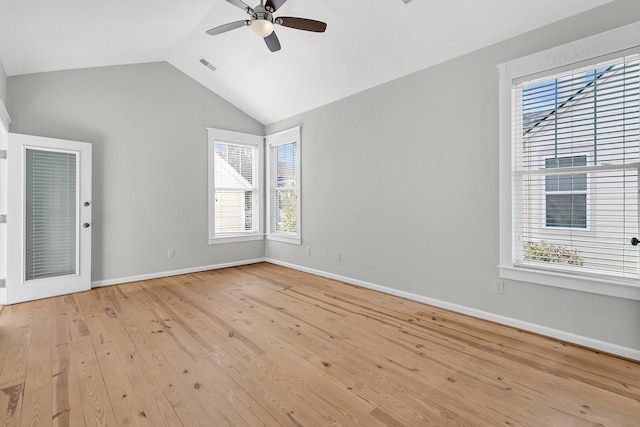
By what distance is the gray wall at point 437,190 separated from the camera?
2684mm

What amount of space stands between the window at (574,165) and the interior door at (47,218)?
511cm

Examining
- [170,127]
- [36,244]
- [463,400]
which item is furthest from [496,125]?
[36,244]

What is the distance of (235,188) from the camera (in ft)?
19.6

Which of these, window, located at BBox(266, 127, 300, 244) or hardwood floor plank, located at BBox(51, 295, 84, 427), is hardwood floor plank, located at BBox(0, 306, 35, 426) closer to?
hardwood floor plank, located at BBox(51, 295, 84, 427)

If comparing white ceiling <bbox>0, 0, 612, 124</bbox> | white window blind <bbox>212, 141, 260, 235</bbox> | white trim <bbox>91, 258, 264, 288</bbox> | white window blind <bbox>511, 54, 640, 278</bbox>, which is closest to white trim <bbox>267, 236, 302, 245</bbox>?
white window blind <bbox>212, 141, 260, 235</bbox>

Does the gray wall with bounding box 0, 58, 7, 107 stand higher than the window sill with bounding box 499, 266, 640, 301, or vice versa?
the gray wall with bounding box 0, 58, 7, 107

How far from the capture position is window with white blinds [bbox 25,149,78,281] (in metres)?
3.92

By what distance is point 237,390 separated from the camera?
2.00 metres

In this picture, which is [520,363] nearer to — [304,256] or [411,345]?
[411,345]

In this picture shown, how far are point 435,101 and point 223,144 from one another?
3.79m

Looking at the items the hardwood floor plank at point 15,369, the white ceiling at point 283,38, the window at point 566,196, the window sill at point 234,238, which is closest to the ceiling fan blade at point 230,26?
the white ceiling at point 283,38

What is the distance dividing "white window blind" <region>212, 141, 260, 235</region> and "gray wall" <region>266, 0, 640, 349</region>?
1.73m

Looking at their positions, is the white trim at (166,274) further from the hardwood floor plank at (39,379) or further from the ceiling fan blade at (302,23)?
the ceiling fan blade at (302,23)

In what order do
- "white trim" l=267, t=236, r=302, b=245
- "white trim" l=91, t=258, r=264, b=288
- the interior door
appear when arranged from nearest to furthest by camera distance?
the interior door, "white trim" l=91, t=258, r=264, b=288, "white trim" l=267, t=236, r=302, b=245
